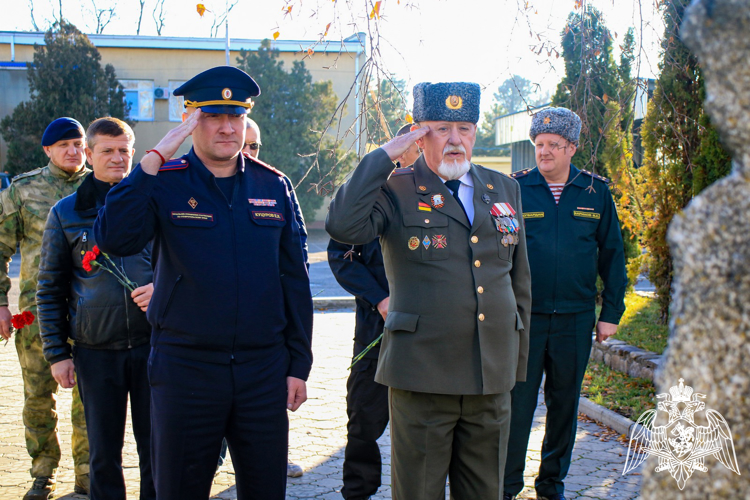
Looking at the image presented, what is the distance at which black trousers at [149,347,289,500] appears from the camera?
2.94 m

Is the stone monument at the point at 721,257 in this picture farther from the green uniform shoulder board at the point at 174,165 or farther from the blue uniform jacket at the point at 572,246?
the blue uniform jacket at the point at 572,246

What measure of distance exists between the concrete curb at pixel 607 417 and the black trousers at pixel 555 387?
52.7 inches

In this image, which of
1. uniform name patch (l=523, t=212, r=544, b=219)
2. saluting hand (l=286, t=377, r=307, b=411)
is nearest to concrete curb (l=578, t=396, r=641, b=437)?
uniform name patch (l=523, t=212, r=544, b=219)

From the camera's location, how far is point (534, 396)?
4.39 meters

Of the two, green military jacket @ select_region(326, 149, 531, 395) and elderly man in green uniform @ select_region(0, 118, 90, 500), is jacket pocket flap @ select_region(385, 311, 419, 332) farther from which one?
elderly man in green uniform @ select_region(0, 118, 90, 500)

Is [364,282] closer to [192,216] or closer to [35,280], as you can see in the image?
[192,216]

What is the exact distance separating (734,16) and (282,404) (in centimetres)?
246

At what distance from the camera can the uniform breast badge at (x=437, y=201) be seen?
3.19 meters

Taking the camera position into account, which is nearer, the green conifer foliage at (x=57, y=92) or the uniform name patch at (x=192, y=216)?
the uniform name patch at (x=192, y=216)

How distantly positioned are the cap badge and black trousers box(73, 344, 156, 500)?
7.00 feet

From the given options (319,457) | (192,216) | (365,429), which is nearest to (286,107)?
(319,457)

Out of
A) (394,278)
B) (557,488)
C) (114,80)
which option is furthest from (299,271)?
(114,80)

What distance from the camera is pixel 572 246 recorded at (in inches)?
175

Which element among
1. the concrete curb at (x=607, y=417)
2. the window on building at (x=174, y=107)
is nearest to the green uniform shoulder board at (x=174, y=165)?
the concrete curb at (x=607, y=417)
